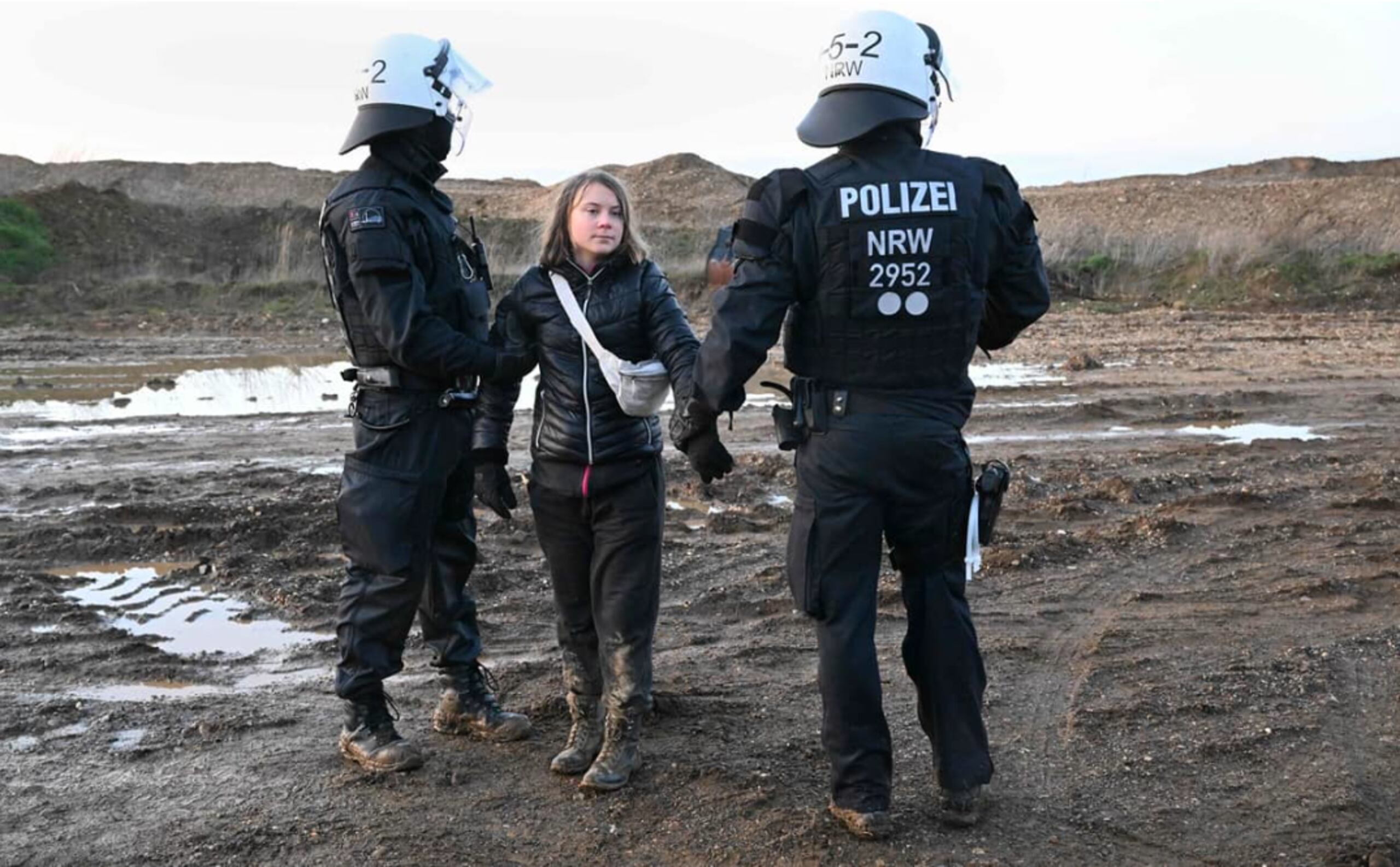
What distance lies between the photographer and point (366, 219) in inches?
185

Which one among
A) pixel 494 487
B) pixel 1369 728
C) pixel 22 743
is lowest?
pixel 22 743

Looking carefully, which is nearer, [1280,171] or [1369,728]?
[1369,728]

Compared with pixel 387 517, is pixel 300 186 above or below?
above

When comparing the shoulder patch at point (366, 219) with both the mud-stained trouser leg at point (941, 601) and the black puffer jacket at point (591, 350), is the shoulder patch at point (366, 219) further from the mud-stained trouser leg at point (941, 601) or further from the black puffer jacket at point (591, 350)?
the mud-stained trouser leg at point (941, 601)

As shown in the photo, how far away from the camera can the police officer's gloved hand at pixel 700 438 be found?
437 cm

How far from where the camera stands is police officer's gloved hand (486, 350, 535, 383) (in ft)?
15.8

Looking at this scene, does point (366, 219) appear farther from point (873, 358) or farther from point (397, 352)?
point (873, 358)

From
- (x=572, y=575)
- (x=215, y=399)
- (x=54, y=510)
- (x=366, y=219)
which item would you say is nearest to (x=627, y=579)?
(x=572, y=575)

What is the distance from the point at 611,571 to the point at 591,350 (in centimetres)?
74

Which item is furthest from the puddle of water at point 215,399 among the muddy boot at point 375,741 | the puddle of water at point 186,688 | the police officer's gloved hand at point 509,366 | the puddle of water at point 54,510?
the police officer's gloved hand at point 509,366

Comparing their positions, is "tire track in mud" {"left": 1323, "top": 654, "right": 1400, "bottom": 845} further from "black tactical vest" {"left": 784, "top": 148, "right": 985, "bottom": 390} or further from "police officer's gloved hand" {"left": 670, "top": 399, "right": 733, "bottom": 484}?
"police officer's gloved hand" {"left": 670, "top": 399, "right": 733, "bottom": 484}

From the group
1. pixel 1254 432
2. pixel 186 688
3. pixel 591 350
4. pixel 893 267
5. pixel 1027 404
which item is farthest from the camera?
pixel 1027 404

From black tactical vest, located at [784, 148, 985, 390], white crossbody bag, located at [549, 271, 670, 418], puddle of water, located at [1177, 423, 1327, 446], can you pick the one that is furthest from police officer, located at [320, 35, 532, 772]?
puddle of water, located at [1177, 423, 1327, 446]

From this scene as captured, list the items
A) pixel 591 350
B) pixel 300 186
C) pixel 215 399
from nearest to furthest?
1. pixel 591 350
2. pixel 215 399
3. pixel 300 186
